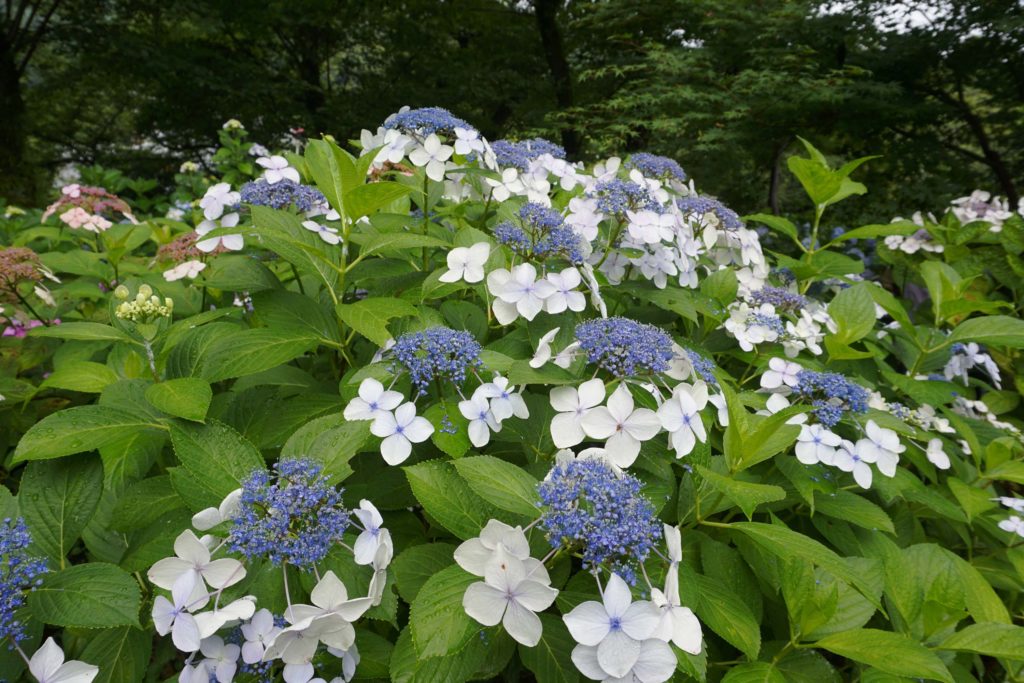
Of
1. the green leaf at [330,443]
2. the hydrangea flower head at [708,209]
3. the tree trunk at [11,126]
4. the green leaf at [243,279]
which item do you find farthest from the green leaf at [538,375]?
the tree trunk at [11,126]

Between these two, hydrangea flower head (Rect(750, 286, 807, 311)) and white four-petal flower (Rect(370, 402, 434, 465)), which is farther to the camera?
hydrangea flower head (Rect(750, 286, 807, 311))

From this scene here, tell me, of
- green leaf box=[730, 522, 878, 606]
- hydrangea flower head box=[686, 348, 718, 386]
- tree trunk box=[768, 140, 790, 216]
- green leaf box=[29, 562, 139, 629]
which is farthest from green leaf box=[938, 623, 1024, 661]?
tree trunk box=[768, 140, 790, 216]

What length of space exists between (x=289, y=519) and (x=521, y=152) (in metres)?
1.48

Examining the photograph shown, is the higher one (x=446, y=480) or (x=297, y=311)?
(x=297, y=311)

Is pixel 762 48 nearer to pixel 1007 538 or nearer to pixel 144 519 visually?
pixel 1007 538

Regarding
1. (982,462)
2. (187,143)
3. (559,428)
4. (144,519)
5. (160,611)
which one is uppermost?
(559,428)

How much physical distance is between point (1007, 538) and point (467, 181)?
1835mm

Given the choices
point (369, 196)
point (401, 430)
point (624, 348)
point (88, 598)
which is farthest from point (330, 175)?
point (88, 598)

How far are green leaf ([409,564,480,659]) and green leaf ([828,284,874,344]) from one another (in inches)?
56.6

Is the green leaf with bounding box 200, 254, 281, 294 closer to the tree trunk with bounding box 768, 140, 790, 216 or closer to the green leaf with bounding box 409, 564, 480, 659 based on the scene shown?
the green leaf with bounding box 409, 564, 480, 659

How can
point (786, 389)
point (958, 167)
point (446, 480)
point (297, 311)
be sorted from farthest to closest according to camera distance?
point (958, 167) < point (786, 389) < point (297, 311) < point (446, 480)

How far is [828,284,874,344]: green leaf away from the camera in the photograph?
180 cm

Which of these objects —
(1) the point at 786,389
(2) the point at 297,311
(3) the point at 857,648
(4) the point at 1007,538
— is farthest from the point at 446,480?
(4) the point at 1007,538

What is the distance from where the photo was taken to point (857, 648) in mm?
1091
